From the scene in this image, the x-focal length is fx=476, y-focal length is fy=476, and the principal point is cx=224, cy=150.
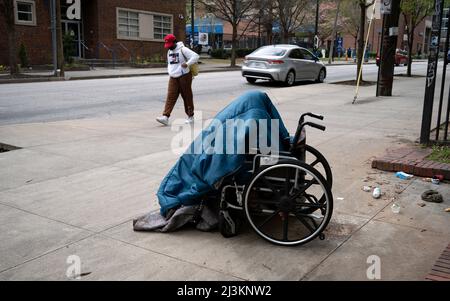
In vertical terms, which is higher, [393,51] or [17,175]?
[393,51]

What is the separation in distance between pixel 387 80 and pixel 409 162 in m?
9.31

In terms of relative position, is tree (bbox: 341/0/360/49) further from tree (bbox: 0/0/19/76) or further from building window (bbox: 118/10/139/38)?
tree (bbox: 0/0/19/76)

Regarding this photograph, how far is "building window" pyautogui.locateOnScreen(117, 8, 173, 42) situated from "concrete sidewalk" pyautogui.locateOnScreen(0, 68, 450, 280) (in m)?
28.4

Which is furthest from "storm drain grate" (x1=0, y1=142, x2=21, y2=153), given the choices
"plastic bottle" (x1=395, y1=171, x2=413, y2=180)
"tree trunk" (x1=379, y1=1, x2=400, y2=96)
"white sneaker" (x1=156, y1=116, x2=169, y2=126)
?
"tree trunk" (x1=379, y1=1, x2=400, y2=96)

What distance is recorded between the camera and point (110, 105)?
13.1 meters

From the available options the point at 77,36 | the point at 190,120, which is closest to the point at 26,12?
the point at 77,36

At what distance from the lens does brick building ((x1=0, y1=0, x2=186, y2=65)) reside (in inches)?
1144

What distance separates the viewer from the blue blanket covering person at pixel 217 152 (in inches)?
153

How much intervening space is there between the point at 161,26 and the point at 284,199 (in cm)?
3639

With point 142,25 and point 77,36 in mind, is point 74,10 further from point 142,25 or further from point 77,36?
point 142,25

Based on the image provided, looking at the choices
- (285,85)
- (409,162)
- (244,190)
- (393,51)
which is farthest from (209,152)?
(285,85)

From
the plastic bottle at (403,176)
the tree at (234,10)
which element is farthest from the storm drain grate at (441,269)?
the tree at (234,10)
